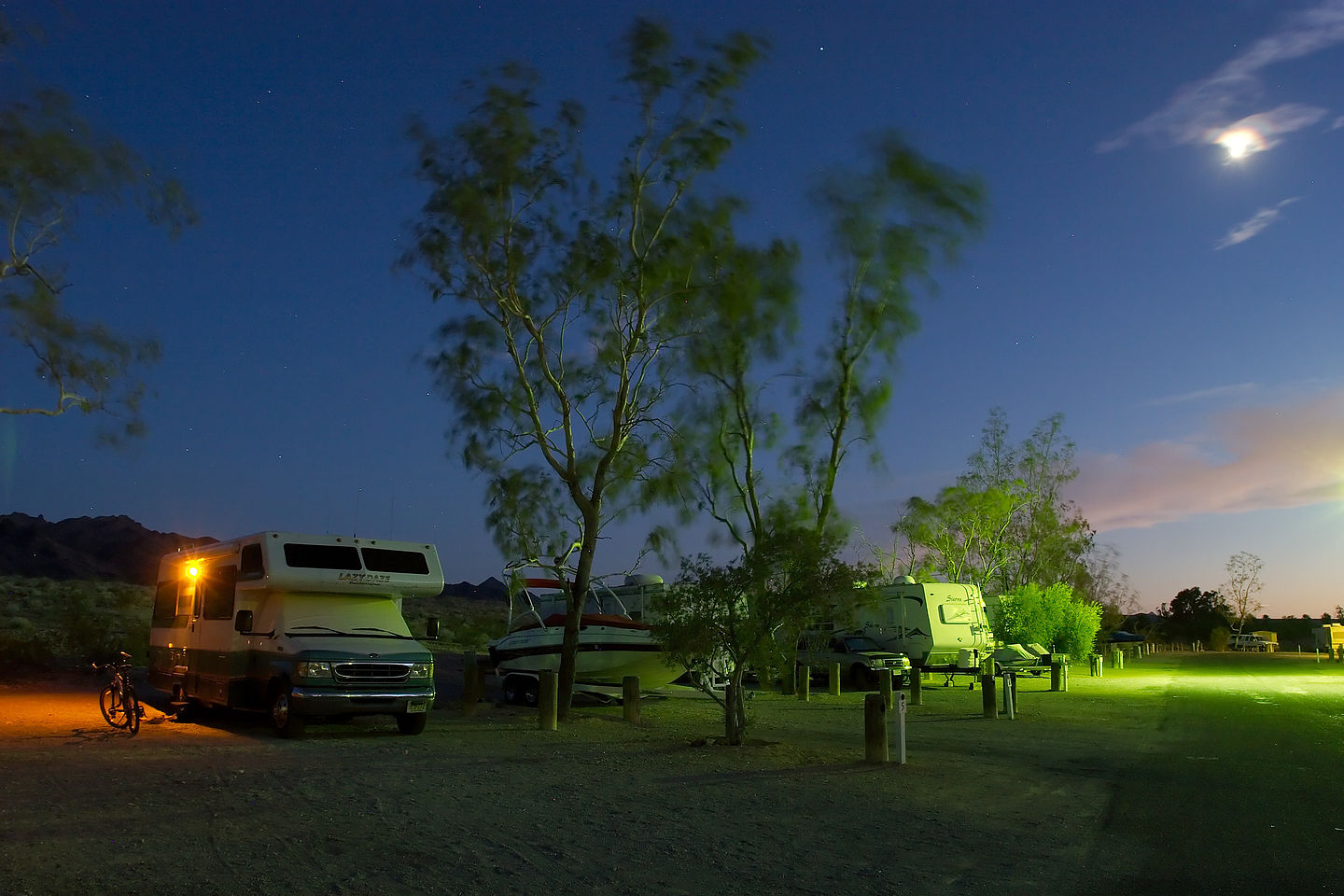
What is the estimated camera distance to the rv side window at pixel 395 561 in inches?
634

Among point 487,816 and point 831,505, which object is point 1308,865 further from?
point 831,505

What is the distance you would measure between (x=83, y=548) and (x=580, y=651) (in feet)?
320

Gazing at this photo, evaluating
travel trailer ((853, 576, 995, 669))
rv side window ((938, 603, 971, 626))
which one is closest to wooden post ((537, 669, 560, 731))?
travel trailer ((853, 576, 995, 669))

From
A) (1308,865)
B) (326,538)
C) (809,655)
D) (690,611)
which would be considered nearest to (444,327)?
(326,538)

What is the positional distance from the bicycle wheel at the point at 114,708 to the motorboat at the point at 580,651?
686cm

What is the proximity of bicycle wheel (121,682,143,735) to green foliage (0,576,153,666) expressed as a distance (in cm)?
1291

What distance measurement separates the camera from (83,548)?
10188 centimetres

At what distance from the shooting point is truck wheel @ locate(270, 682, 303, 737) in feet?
48.3

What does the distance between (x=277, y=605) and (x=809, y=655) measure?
12931 millimetres

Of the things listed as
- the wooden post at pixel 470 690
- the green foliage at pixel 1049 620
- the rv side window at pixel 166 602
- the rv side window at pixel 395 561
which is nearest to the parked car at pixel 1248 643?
the green foliage at pixel 1049 620

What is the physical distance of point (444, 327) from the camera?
19.5 m

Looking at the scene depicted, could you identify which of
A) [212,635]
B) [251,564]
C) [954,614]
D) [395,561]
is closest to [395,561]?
[395,561]

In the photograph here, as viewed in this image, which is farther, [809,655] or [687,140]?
[809,655]

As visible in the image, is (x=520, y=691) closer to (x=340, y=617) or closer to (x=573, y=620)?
(x=573, y=620)
